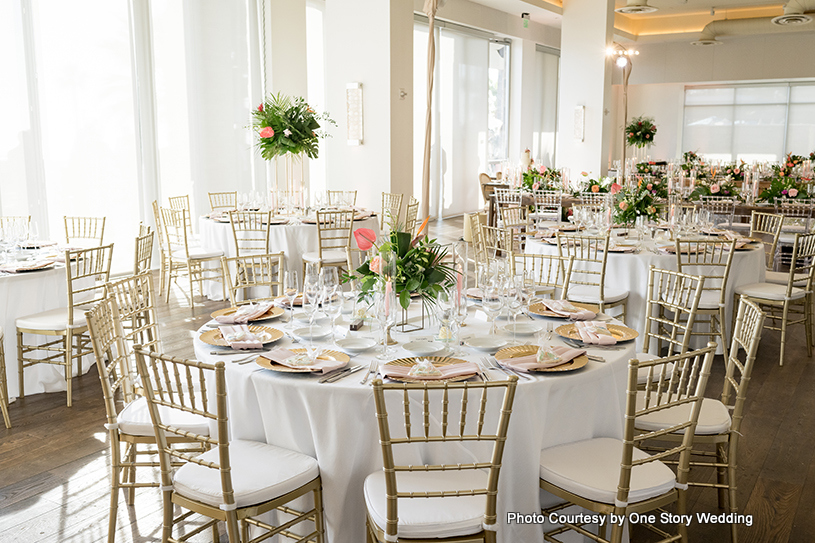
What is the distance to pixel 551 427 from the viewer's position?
2.56 m

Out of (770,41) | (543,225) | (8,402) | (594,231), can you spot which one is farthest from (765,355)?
(770,41)

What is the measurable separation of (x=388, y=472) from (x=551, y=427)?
31.0 inches

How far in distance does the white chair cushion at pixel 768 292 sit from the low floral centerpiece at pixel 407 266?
3527 millimetres

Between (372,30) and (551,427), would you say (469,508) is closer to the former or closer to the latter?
(551,427)

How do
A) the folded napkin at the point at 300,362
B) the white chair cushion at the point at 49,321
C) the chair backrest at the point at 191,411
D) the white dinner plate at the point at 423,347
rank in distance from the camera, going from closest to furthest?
the chair backrest at the point at 191,411, the folded napkin at the point at 300,362, the white dinner plate at the point at 423,347, the white chair cushion at the point at 49,321

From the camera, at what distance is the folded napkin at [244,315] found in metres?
3.15

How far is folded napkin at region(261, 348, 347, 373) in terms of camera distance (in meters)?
2.51

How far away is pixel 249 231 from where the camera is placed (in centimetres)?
678

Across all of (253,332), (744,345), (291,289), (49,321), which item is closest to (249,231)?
(49,321)

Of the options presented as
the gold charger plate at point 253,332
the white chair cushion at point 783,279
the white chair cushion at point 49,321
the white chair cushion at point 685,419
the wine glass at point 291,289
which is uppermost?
the wine glass at point 291,289

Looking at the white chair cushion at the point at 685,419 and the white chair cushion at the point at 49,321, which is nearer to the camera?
the white chair cushion at the point at 685,419

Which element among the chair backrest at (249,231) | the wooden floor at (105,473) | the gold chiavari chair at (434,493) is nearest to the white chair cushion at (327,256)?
the chair backrest at (249,231)

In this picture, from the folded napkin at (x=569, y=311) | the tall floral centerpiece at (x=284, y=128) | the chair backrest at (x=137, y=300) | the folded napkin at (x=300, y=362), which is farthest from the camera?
the tall floral centerpiece at (x=284, y=128)

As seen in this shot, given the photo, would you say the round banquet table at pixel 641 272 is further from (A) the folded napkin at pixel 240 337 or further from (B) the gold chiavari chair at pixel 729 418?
(A) the folded napkin at pixel 240 337
